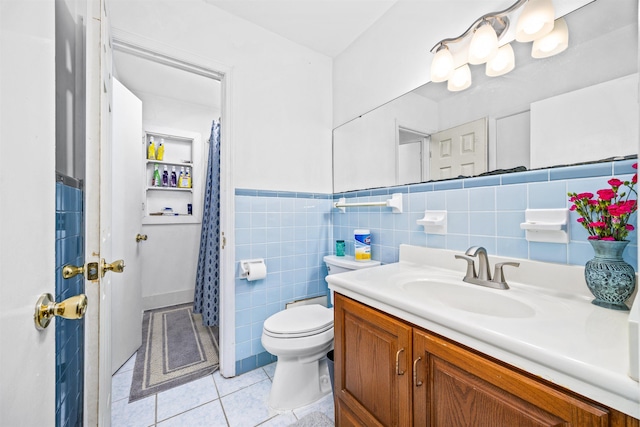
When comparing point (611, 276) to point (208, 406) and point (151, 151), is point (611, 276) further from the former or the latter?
point (151, 151)

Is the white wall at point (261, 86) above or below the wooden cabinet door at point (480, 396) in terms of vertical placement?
above

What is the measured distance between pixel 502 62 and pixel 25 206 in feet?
5.18

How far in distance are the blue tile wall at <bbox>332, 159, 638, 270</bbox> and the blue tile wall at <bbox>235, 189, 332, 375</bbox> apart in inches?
20.9

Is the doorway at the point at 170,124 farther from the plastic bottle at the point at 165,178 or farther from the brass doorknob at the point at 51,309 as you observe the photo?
the brass doorknob at the point at 51,309

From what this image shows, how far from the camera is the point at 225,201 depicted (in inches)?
65.5

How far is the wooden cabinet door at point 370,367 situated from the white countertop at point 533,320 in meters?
0.06

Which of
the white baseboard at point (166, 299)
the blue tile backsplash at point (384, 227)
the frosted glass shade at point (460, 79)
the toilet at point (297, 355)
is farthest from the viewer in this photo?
the white baseboard at point (166, 299)

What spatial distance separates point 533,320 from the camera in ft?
2.18

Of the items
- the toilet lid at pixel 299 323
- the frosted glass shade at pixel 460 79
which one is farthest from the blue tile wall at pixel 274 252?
the frosted glass shade at pixel 460 79

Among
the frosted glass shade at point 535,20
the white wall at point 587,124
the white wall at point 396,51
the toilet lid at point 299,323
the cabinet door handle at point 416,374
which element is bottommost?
the toilet lid at point 299,323

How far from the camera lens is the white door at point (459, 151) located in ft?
3.84

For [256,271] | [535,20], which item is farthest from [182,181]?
[535,20]

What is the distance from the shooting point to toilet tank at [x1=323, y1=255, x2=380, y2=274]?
63.7 inches

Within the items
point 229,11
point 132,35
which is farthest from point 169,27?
point 229,11
